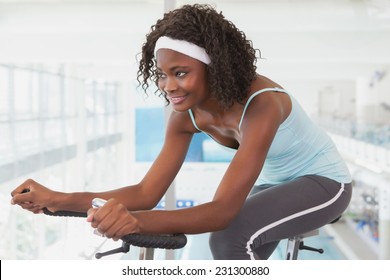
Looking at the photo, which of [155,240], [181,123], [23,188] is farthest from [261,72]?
[155,240]

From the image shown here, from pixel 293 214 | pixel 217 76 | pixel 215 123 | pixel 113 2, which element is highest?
pixel 113 2

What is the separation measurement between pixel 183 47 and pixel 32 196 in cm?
47

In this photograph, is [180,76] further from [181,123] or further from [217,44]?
[181,123]

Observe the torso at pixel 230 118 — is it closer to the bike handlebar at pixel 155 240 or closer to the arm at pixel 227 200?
the arm at pixel 227 200

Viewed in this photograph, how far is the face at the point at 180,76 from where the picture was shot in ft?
3.72

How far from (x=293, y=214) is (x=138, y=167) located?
1695mm

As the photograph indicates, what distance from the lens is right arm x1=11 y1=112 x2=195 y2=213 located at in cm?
116

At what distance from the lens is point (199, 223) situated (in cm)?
101

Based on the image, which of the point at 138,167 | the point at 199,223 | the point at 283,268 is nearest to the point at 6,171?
the point at 138,167

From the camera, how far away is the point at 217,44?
1166 mm

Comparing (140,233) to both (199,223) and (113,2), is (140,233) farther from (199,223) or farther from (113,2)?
(113,2)

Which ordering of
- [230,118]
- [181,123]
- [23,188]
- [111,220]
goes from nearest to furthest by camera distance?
[111,220]
[23,188]
[230,118]
[181,123]

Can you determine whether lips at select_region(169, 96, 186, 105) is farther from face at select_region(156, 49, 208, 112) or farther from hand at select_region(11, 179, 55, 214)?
hand at select_region(11, 179, 55, 214)

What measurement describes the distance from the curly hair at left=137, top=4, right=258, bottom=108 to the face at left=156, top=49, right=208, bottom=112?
0.04 meters
